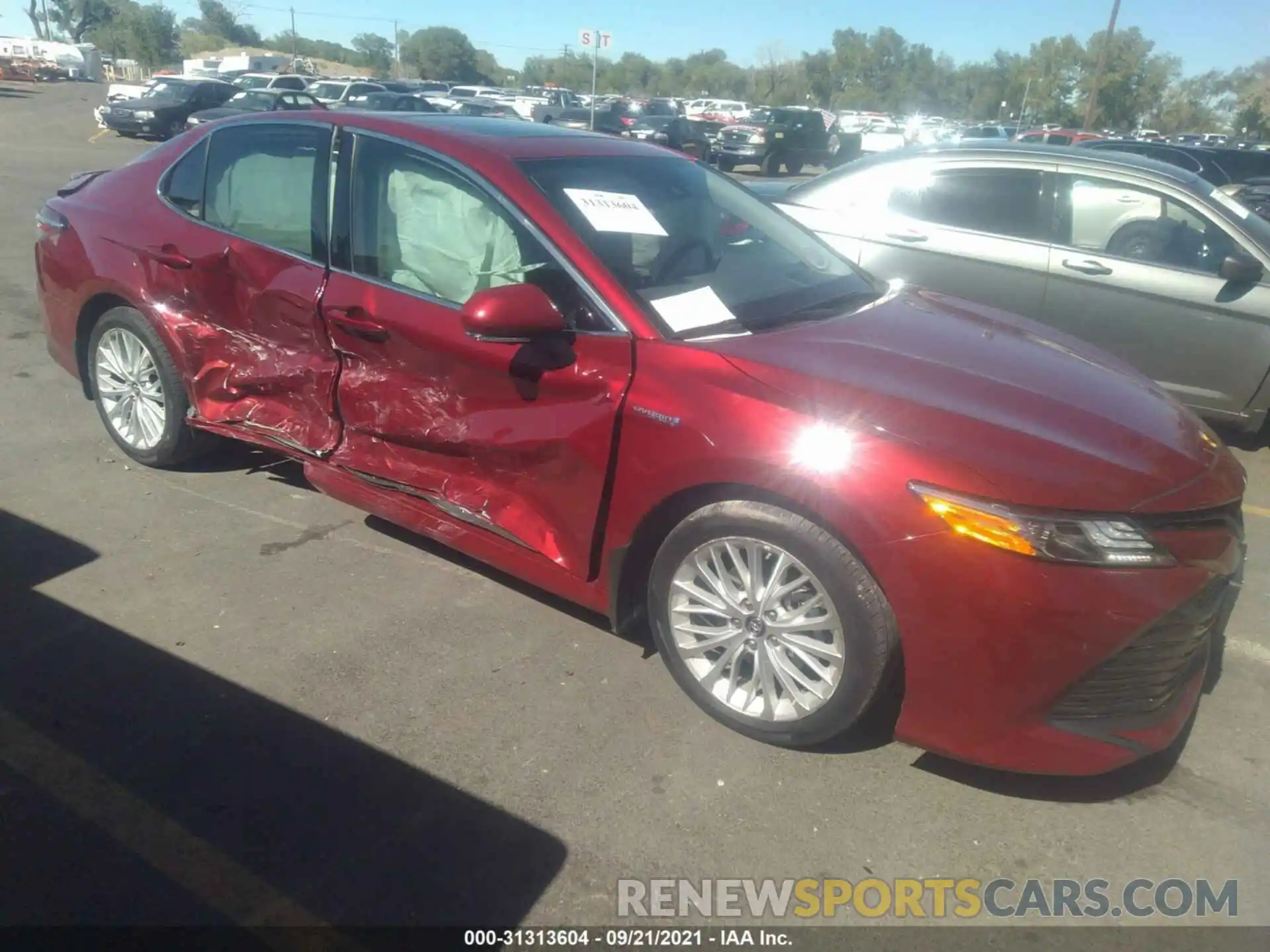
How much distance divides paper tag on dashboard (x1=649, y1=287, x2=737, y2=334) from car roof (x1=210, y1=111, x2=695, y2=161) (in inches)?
→ 31.3

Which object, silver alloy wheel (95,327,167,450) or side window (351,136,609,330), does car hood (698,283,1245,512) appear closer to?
side window (351,136,609,330)

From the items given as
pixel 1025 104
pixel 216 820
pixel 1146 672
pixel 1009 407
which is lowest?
pixel 216 820

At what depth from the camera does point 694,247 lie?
3633 millimetres

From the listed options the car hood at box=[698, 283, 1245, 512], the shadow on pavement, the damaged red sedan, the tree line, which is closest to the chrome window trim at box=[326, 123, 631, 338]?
the damaged red sedan

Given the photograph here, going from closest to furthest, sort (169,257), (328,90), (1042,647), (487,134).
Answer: (1042,647) < (487,134) < (169,257) < (328,90)

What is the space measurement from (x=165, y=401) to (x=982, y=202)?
4678 mm

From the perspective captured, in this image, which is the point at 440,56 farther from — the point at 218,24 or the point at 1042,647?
the point at 1042,647

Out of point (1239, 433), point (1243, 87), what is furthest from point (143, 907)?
point (1243, 87)

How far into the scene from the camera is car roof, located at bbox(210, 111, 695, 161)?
12.1ft

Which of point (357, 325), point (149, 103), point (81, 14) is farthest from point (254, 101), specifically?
point (81, 14)

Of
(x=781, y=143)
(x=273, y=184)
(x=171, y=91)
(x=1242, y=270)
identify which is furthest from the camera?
(x=171, y=91)

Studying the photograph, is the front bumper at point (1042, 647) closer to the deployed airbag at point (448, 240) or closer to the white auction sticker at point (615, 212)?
the white auction sticker at point (615, 212)

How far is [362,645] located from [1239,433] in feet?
18.3

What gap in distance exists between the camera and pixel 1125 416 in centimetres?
305
